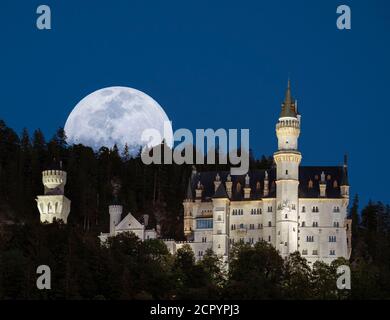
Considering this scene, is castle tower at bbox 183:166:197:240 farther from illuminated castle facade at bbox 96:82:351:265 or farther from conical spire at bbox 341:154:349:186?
conical spire at bbox 341:154:349:186

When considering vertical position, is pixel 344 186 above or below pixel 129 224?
above

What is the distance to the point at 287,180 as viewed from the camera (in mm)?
142125

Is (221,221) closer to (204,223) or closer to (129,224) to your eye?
(204,223)

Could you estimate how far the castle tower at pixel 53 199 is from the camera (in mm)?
144000

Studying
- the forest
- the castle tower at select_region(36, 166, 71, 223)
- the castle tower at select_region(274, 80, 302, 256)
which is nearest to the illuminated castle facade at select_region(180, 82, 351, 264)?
the castle tower at select_region(274, 80, 302, 256)

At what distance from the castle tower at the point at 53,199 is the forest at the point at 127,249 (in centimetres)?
158

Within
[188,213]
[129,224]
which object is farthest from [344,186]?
[129,224]

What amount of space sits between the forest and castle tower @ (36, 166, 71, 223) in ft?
5.17

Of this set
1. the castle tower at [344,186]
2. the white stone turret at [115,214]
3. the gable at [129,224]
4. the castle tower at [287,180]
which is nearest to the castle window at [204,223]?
the gable at [129,224]

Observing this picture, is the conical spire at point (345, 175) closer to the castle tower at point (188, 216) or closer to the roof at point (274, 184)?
the roof at point (274, 184)

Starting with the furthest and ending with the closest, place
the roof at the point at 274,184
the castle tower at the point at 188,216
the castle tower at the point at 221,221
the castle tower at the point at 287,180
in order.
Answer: the castle tower at the point at 188,216 → the roof at the point at 274,184 → the castle tower at the point at 221,221 → the castle tower at the point at 287,180

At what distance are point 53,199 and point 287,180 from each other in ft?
75.0

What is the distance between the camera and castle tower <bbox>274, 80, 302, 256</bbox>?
141 metres

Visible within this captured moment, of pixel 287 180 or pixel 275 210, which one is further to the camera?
pixel 275 210
